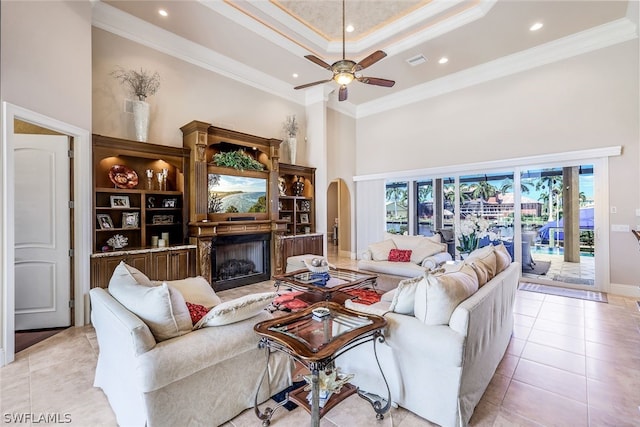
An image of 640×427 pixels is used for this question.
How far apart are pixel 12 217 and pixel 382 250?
4.98 meters

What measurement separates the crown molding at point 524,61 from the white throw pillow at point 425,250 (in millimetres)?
3928

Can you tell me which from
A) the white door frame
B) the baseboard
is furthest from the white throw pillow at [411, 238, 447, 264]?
the white door frame

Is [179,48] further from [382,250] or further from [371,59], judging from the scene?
[382,250]

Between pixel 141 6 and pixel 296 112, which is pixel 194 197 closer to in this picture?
pixel 141 6

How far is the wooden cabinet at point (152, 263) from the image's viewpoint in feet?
12.7

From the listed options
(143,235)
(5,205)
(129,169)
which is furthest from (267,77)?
(5,205)

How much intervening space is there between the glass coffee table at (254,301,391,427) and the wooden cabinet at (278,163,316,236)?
4902 millimetres

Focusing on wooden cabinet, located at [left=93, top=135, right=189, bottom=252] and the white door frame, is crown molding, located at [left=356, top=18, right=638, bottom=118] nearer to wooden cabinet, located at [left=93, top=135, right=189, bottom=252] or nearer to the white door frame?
wooden cabinet, located at [left=93, top=135, right=189, bottom=252]

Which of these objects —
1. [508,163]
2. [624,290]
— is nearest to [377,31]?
[508,163]

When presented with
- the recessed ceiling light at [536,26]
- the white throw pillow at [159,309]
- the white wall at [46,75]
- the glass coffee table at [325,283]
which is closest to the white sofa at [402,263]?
the glass coffee table at [325,283]

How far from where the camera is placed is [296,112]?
7406 mm

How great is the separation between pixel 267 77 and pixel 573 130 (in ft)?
20.5

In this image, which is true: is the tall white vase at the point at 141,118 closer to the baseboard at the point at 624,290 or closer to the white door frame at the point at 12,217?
the white door frame at the point at 12,217

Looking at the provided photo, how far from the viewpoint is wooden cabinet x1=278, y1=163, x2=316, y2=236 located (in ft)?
23.1
